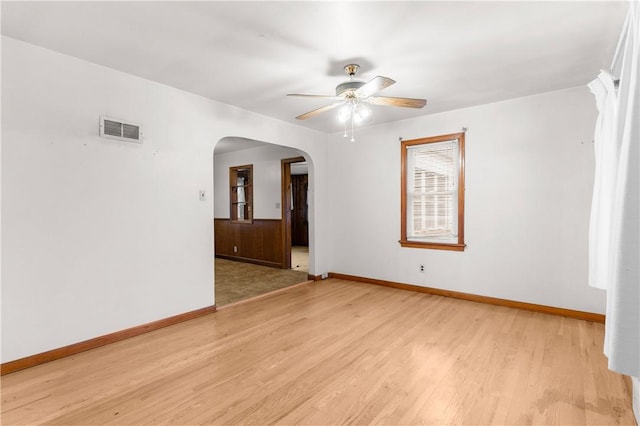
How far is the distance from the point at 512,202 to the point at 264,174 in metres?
4.59

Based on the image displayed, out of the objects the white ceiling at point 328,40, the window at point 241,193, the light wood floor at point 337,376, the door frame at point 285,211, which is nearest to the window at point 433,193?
the white ceiling at point 328,40

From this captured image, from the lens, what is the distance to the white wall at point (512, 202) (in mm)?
3420

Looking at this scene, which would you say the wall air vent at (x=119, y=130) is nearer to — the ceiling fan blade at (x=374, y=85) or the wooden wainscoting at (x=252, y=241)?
the ceiling fan blade at (x=374, y=85)

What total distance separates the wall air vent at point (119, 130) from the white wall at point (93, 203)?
0.07m

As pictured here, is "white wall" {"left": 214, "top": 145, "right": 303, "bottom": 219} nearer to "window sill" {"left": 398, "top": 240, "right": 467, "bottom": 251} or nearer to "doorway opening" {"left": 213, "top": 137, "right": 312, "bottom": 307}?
"doorway opening" {"left": 213, "top": 137, "right": 312, "bottom": 307}

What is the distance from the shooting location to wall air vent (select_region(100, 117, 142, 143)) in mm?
2822

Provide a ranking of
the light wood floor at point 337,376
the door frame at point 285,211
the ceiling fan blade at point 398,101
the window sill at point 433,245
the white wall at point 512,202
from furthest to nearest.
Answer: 1. the door frame at point 285,211
2. the window sill at point 433,245
3. the white wall at point 512,202
4. the ceiling fan blade at point 398,101
5. the light wood floor at point 337,376

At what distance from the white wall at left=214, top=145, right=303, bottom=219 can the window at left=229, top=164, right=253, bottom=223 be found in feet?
0.41

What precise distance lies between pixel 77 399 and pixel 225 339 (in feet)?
3.74

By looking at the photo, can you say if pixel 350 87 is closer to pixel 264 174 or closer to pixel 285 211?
pixel 285 211

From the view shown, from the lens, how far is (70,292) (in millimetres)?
2633

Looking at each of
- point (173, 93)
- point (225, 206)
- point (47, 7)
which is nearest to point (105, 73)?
point (173, 93)

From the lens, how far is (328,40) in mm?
2354

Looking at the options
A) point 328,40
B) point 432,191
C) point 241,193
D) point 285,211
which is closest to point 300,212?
point 241,193
